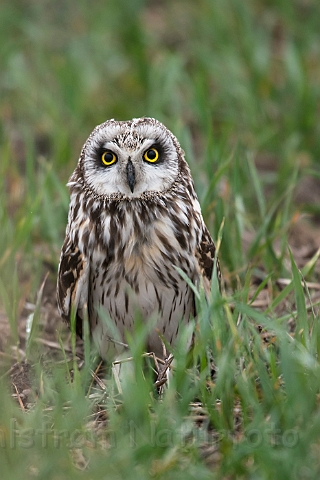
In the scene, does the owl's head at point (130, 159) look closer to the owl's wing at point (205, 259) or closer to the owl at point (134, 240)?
the owl at point (134, 240)

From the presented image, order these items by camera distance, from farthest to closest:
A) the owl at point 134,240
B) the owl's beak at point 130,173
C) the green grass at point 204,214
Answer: the owl at point 134,240 < the owl's beak at point 130,173 < the green grass at point 204,214

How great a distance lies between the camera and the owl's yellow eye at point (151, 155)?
3.72 m

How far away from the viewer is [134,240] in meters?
3.83

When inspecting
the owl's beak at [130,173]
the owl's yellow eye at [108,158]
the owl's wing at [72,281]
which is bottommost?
the owl's wing at [72,281]

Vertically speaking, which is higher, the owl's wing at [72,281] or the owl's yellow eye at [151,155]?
the owl's yellow eye at [151,155]

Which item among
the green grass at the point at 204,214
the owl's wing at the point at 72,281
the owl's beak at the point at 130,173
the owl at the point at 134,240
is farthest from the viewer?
the owl's wing at the point at 72,281

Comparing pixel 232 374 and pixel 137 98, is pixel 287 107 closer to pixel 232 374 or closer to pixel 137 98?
pixel 137 98

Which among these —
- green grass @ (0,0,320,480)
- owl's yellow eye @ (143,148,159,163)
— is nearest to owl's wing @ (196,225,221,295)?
green grass @ (0,0,320,480)

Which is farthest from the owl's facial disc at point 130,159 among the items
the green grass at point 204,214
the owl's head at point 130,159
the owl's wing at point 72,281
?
the green grass at point 204,214

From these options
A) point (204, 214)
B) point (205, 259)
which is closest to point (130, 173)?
point (205, 259)

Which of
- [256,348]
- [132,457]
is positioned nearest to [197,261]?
[256,348]

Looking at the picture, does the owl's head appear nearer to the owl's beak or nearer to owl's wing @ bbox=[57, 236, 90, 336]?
the owl's beak

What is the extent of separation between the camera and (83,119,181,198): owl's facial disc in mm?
3664

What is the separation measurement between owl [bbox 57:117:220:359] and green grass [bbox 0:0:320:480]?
0.28m
